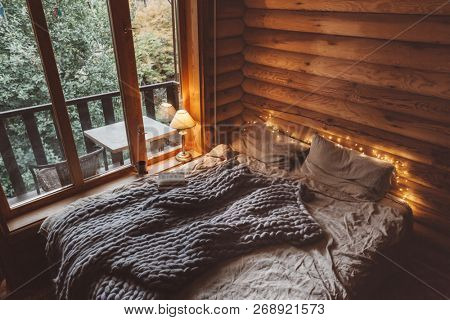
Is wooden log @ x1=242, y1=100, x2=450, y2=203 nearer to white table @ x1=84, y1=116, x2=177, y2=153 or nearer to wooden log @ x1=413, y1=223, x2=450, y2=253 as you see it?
wooden log @ x1=413, y1=223, x2=450, y2=253

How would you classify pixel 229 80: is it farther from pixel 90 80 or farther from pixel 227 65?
pixel 90 80

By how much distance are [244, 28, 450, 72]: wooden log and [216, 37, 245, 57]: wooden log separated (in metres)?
0.11

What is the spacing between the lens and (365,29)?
7.56 ft

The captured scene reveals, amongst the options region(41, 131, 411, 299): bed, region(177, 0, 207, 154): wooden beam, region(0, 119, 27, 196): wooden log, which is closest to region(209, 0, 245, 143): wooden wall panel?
region(177, 0, 207, 154): wooden beam

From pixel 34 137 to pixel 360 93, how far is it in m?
2.49

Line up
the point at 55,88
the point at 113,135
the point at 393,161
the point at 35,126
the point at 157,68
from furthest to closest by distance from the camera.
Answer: the point at 157,68 → the point at 113,135 → the point at 393,161 → the point at 35,126 → the point at 55,88

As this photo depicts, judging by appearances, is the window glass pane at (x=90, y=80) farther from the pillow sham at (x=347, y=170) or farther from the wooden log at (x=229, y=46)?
the pillow sham at (x=347, y=170)

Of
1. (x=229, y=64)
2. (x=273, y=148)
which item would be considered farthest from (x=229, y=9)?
(x=273, y=148)

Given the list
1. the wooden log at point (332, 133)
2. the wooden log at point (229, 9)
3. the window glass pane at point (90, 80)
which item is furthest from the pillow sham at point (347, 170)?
the window glass pane at point (90, 80)

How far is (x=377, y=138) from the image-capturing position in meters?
2.53

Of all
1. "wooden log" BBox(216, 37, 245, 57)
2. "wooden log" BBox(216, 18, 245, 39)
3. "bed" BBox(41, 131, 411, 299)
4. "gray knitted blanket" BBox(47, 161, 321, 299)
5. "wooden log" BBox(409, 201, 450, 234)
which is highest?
"wooden log" BBox(216, 18, 245, 39)

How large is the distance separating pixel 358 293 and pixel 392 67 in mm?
1550

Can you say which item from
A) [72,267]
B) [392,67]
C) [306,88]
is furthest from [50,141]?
[392,67]

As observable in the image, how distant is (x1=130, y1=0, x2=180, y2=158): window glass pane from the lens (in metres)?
2.58
